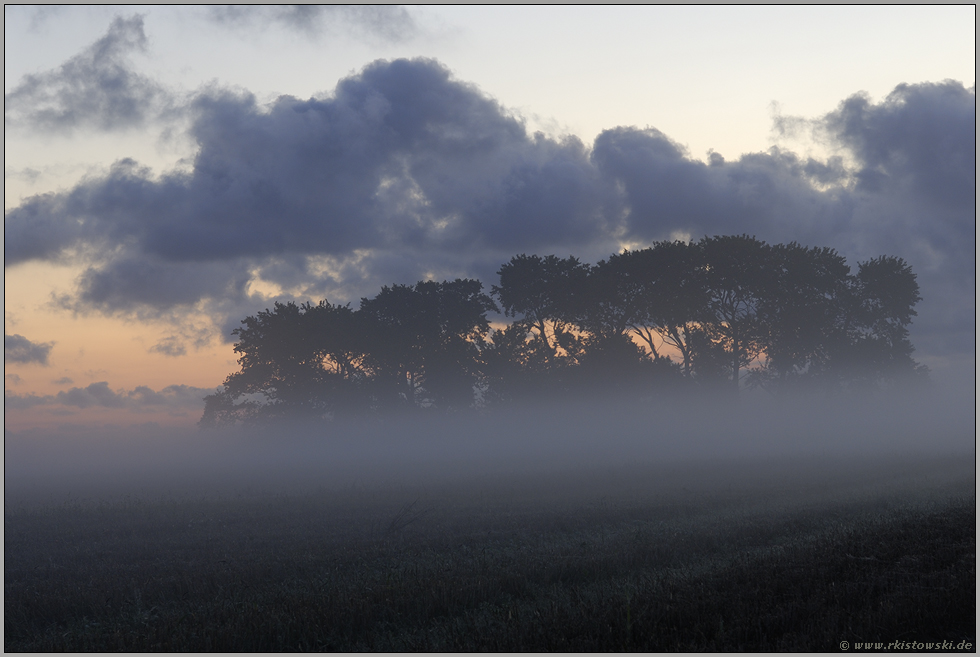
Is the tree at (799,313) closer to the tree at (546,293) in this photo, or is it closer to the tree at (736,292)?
the tree at (736,292)

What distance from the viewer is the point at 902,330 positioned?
53.5 m

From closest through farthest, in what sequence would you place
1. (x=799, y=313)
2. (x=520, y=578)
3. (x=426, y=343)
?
(x=520, y=578) → (x=799, y=313) → (x=426, y=343)

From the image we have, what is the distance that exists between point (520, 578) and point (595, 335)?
157 feet

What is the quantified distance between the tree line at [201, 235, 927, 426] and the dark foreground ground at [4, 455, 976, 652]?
32856 millimetres

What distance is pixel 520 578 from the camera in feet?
33.7

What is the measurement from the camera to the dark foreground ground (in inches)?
289

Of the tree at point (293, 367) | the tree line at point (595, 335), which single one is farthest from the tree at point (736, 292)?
the tree at point (293, 367)

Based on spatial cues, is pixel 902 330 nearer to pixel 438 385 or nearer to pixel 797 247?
pixel 797 247

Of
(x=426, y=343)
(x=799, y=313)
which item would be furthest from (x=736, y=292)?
(x=426, y=343)

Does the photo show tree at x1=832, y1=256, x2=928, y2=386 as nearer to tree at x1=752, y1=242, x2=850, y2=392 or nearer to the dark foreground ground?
tree at x1=752, y1=242, x2=850, y2=392

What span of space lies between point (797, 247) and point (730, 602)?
53.2 meters

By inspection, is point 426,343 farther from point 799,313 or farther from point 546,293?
Answer: point 799,313

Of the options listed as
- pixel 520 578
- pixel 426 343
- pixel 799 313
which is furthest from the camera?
pixel 426 343

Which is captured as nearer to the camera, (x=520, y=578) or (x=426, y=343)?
(x=520, y=578)
